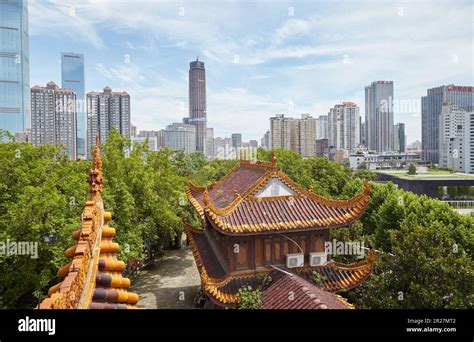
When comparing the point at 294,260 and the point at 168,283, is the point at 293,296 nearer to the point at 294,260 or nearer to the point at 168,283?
the point at 294,260

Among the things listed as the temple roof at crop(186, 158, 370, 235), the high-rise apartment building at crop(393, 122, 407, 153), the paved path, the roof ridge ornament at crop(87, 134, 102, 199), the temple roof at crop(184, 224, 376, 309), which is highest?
the high-rise apartment building at crop(393, 122, 407, 153)

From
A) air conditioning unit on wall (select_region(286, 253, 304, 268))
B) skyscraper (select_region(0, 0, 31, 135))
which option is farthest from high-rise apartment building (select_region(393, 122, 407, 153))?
skyscraper (select_region(0, 0, 31, 135))

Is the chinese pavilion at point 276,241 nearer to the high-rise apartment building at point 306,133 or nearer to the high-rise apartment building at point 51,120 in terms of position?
the high-rise apartment building at point 51,120

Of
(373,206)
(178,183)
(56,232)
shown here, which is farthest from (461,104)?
(56,232)

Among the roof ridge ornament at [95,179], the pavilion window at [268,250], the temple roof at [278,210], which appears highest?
the roof ridge ornament at [95,179]

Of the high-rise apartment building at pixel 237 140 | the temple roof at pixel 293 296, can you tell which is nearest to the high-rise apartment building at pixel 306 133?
the high-rise apartment building at pixel 237 140

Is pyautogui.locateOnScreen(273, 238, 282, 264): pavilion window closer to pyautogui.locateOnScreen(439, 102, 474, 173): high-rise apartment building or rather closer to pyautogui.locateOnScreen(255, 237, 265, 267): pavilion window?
pyautogui.locateOnScreen(255, 237, 265, 267): pavilion window
